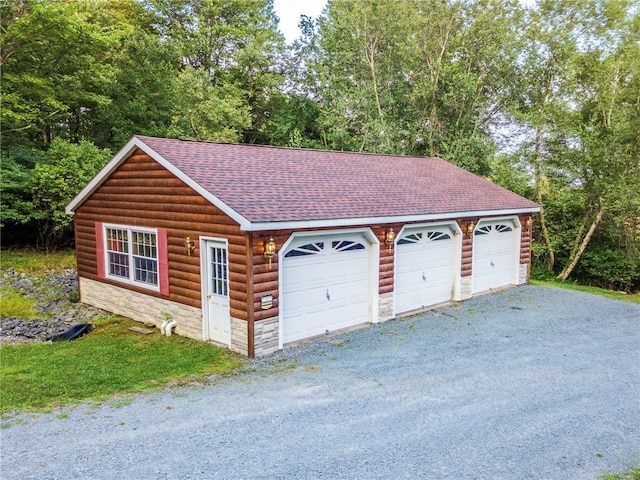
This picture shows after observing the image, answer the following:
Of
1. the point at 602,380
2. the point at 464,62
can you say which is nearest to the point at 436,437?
the point at 602,380

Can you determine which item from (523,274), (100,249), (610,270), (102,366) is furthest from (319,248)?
(610,270)

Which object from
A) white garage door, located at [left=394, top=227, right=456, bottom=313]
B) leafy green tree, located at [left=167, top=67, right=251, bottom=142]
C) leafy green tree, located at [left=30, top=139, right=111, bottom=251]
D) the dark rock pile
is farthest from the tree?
the dark rock pile

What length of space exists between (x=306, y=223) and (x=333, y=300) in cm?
203

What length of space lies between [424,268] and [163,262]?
632 cm

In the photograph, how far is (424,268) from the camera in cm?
1171

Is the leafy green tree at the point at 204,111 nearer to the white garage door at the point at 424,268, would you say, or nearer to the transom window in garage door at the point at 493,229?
the transom window in garage door at the point at 493,229

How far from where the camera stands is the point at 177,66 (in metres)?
26.5

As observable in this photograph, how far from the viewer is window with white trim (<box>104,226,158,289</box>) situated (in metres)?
10.2

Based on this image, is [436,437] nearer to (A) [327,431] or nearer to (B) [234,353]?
(A) [327,431]

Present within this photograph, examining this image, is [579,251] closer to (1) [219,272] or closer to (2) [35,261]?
(1) [219,272]

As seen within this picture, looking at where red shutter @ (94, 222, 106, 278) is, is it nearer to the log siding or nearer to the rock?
the log siding

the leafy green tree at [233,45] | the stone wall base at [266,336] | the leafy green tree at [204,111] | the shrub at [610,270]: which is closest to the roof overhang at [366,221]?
the stone wall base at [266,336]

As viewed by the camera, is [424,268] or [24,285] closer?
[424,268]


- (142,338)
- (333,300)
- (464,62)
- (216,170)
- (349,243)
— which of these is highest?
(464,62)
